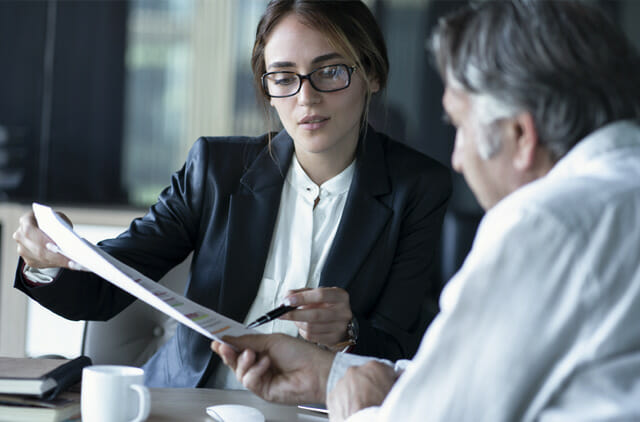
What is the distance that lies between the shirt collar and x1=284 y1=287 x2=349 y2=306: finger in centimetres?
42

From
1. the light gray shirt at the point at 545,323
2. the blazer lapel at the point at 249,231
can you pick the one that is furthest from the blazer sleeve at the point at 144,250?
the light gray shirt at the point at 545,323

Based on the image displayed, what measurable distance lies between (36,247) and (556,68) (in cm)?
94

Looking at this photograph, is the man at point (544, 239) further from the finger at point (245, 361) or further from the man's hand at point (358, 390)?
the finger at point (245, 361)

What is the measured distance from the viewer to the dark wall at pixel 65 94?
12.5 ft

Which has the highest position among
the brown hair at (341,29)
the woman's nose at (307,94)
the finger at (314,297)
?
the brown hair at (341,29)

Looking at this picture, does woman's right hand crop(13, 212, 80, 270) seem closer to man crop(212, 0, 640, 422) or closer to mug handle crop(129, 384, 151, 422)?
mug handle crop(129, 384, 151, 422)

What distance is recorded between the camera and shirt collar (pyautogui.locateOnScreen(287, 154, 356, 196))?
5.28ft

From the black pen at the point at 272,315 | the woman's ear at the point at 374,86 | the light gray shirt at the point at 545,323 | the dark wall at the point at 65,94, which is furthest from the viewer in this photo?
the dark wall at the point at 65,94

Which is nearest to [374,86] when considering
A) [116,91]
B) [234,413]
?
[234,413]

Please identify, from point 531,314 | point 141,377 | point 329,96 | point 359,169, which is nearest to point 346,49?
point 329,96

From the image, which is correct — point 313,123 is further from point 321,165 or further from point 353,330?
point 353,330

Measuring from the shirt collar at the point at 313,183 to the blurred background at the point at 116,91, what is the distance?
7.11 ft

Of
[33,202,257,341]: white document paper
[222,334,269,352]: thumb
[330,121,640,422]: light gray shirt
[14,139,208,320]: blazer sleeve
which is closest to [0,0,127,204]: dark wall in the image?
[14,139,208,320]: blazer sleeve

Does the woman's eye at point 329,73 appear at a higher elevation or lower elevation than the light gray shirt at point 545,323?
higher
